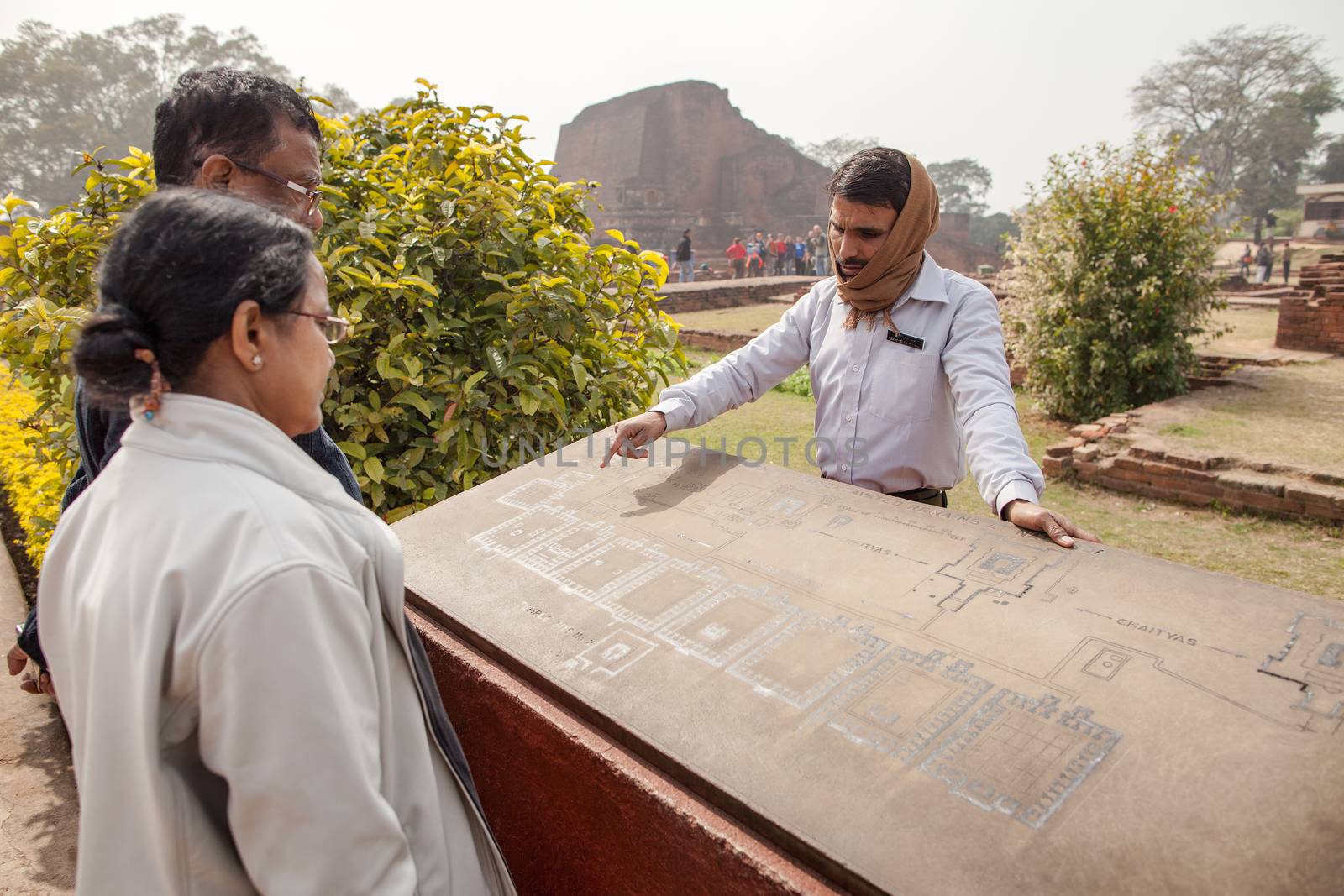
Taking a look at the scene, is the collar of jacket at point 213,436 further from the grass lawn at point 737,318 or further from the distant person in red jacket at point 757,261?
the distant person in red jacket at point 757,261

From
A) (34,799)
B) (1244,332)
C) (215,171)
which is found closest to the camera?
(215,171)

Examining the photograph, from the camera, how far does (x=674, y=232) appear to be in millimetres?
27688

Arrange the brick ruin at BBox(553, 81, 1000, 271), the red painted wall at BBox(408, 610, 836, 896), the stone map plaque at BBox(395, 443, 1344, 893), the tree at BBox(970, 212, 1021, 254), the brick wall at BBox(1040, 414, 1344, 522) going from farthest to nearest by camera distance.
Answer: the tree at BBox(970, 212, 1021, 254) → the brick ruin at BBox(553, 81, 1000, 271) → the brick wall at BBox(1040, 414, 1344, 522) → the red painted wall at BBox(408, 610, 836, 896) → the stone map plaque at BBox(395, 443, 1344, 893)

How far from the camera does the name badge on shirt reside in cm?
184

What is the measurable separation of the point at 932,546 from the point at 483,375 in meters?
1.42

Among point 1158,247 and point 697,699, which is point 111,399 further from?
point 1158,247

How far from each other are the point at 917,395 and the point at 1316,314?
315 inches

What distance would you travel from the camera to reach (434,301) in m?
2.49

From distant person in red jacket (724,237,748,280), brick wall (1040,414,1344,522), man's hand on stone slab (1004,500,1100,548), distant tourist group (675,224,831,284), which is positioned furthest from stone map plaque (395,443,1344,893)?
distant person in red jacket (724,237,748,280)

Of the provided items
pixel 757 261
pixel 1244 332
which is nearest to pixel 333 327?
pixel 1244 332

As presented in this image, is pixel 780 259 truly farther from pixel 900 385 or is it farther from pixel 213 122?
pixel 213 122

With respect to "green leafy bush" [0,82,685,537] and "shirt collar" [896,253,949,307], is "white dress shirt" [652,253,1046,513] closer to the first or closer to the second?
"shirt collar" [896,253,949,307]

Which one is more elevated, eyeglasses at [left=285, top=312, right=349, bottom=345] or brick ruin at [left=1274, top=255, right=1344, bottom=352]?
eyeglasses at [left=285, top=312, right=349, bottom=345]

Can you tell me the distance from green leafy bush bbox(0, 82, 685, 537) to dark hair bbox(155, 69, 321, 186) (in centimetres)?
71
